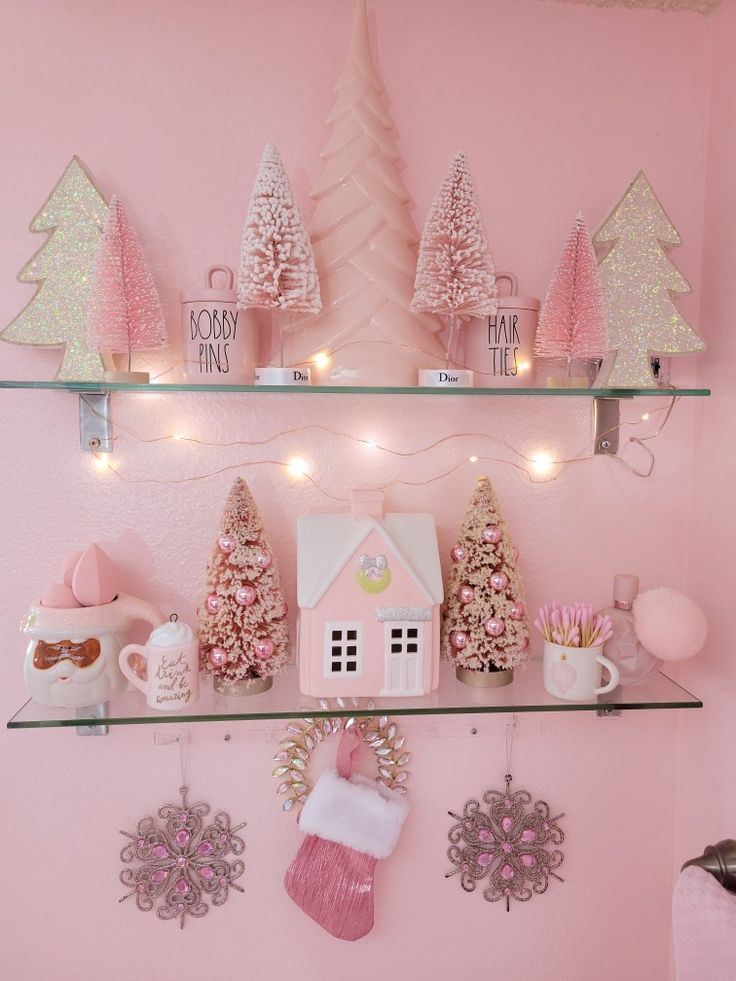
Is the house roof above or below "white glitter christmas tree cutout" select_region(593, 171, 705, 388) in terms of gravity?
below

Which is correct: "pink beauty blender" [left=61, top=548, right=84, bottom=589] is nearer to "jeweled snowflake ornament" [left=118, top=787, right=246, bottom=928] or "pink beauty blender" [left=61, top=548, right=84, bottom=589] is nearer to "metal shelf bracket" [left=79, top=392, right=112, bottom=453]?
"metal shelf bracket" [left=79, top=392, right=112, bottom=453]

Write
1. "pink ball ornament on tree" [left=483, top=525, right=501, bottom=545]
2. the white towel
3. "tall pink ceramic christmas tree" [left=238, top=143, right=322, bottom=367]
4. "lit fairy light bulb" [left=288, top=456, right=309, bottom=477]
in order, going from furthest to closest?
"lit fairy light bulb" [left=288, top=456, right=309, bottom=477]
"pink ball ornament on tree" [left=483, top=525, right=501, bottom=545]
"tall pink ceramic christmas tree" [left=238, top=143, right=322, bottom=367]
the white towel

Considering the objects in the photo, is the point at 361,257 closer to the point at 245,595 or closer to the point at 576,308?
the point at 576,308

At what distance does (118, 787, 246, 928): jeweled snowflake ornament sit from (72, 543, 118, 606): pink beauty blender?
1.32ft

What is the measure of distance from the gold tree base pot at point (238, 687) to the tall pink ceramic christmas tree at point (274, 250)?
1.82 feet

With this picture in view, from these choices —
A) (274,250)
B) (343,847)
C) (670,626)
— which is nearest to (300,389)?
(274,250)

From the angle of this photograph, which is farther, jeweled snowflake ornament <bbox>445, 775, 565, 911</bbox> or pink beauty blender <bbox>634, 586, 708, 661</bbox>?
jeweled snowflake ornament <bbox>445, 775, 565, 911</bbox>

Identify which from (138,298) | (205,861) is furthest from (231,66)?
(205,861)

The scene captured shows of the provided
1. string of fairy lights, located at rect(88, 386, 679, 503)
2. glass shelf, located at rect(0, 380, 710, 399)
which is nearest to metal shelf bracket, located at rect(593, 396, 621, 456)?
string of fairy lights, located at rect(88, 386, 679, 503)

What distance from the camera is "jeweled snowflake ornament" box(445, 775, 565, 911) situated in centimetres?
123

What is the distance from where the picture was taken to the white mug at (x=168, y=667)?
0.97m

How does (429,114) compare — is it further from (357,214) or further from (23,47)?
(23,47)

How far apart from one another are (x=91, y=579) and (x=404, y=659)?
0.48 m

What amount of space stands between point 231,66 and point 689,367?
0.91m
